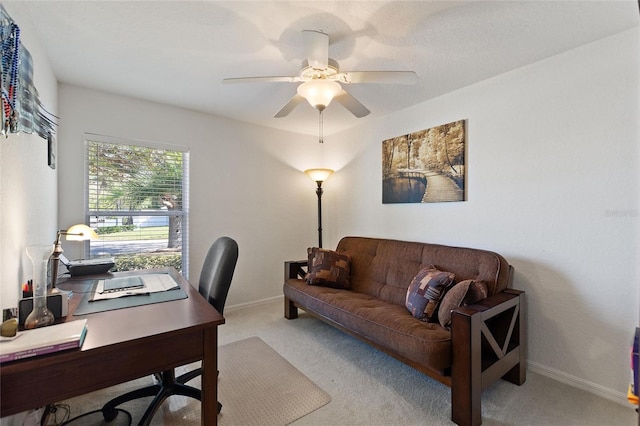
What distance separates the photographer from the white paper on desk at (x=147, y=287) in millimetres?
1524

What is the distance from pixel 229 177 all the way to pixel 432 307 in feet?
8.61

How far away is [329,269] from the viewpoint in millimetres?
2986

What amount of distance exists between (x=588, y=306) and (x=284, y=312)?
268 centimetres

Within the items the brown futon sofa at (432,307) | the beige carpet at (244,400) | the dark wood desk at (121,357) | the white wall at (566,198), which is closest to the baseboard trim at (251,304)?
the brown futon sofa at (432,307)

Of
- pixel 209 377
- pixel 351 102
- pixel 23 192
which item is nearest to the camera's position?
pixel 209 377

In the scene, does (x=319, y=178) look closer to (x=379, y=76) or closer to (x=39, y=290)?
(x=379, y=76)

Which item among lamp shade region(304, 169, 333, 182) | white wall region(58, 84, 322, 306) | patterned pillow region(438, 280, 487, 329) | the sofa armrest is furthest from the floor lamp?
the sofa armrest

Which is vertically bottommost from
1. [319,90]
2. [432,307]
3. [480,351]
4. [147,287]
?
[480,351]

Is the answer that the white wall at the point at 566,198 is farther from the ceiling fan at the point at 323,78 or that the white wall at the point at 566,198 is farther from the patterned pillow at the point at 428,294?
the ceiling fan at the point at 323,78

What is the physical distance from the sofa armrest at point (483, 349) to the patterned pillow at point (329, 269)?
4.43ft

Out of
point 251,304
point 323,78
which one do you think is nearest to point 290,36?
point 323,78

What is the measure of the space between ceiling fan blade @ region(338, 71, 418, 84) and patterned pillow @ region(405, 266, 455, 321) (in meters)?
1.38

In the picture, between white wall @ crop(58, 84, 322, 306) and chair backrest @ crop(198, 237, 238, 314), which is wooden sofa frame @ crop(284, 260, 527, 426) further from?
white wall @ crop(58, 84, 322, 306)

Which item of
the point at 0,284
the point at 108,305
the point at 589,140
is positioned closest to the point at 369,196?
the point at 589,140
